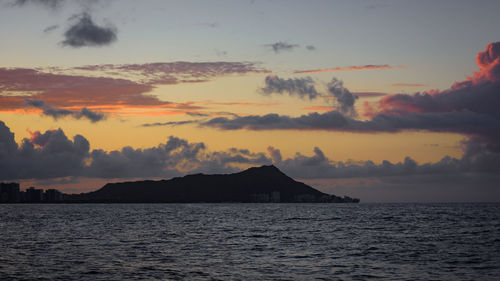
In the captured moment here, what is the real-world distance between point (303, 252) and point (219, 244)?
15.1m

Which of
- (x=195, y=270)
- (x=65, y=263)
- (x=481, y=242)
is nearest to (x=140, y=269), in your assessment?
(x=195, y=270)

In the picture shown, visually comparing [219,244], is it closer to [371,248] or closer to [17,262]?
[371,248]

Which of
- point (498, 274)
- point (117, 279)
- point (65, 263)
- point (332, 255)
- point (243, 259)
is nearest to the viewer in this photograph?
point (117, 279)

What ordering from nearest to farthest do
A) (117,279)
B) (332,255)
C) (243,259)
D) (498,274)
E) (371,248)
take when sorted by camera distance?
(117,279), (498,274), (243,259), (332,255), (371,248)

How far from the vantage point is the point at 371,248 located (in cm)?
6869

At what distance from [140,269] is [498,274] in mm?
32279

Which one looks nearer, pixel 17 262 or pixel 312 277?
pixel 312 277

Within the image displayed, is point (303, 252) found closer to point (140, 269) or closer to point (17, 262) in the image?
point (140, 269)

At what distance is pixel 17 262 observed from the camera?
173 ft

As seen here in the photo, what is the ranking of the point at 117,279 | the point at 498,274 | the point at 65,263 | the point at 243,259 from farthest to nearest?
the point at 243,259
the point at 65,263
the point at 498,274
the point at 117,279

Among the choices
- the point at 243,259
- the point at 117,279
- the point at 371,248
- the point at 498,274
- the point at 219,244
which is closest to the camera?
the point at 117,279

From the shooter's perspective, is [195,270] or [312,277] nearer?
[312,277]

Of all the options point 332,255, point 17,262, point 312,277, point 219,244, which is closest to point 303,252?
point 332,255

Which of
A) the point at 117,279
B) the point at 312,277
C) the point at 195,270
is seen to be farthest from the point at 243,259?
the point at 117,279
